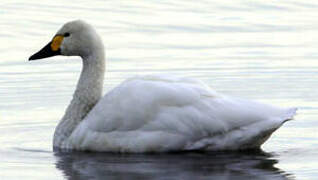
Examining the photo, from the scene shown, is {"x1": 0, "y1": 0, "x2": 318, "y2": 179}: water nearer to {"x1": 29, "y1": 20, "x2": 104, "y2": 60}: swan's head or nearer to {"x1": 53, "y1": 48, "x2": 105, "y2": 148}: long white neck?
{"x1": 53, "y1": 48, "x2": 105, "y2": 148}: long white neck

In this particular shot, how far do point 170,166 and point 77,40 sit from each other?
2.07 m

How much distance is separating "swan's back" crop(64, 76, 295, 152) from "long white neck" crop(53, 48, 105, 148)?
660mm

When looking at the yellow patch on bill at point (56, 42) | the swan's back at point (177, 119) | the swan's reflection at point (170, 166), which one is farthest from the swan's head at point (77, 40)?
the swan's reflection at point (170, 166)

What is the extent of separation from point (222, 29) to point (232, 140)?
20.5 feet

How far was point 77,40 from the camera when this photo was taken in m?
13.6

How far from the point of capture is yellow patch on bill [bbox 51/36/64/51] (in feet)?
45.1

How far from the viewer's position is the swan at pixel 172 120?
12.5 m

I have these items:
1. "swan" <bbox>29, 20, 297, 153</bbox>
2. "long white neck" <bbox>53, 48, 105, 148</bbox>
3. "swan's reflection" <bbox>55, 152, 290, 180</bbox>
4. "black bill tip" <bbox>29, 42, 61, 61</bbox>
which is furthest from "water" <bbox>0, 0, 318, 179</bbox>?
"black bill tip" <bbox>29, 42, 61, 61</bbox>

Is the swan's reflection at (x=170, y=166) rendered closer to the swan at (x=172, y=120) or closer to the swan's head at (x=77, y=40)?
the swan at (x=172, y=120)

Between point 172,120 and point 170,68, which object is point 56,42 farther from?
point 170,68

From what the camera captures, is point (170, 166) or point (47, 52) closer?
point (170, 166)

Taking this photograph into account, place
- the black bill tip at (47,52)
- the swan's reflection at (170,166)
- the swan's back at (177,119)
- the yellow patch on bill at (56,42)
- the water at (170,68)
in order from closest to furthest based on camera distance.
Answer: the swan's reflection at (170,166) → the water at (170,68) → the swan's back at (177,119) → the yellow patch on bill at (56,42) → the black bill tip at (47,52)

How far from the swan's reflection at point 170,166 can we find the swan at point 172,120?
0.38ft

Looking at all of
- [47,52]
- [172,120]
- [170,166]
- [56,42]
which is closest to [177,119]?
[172,120]
